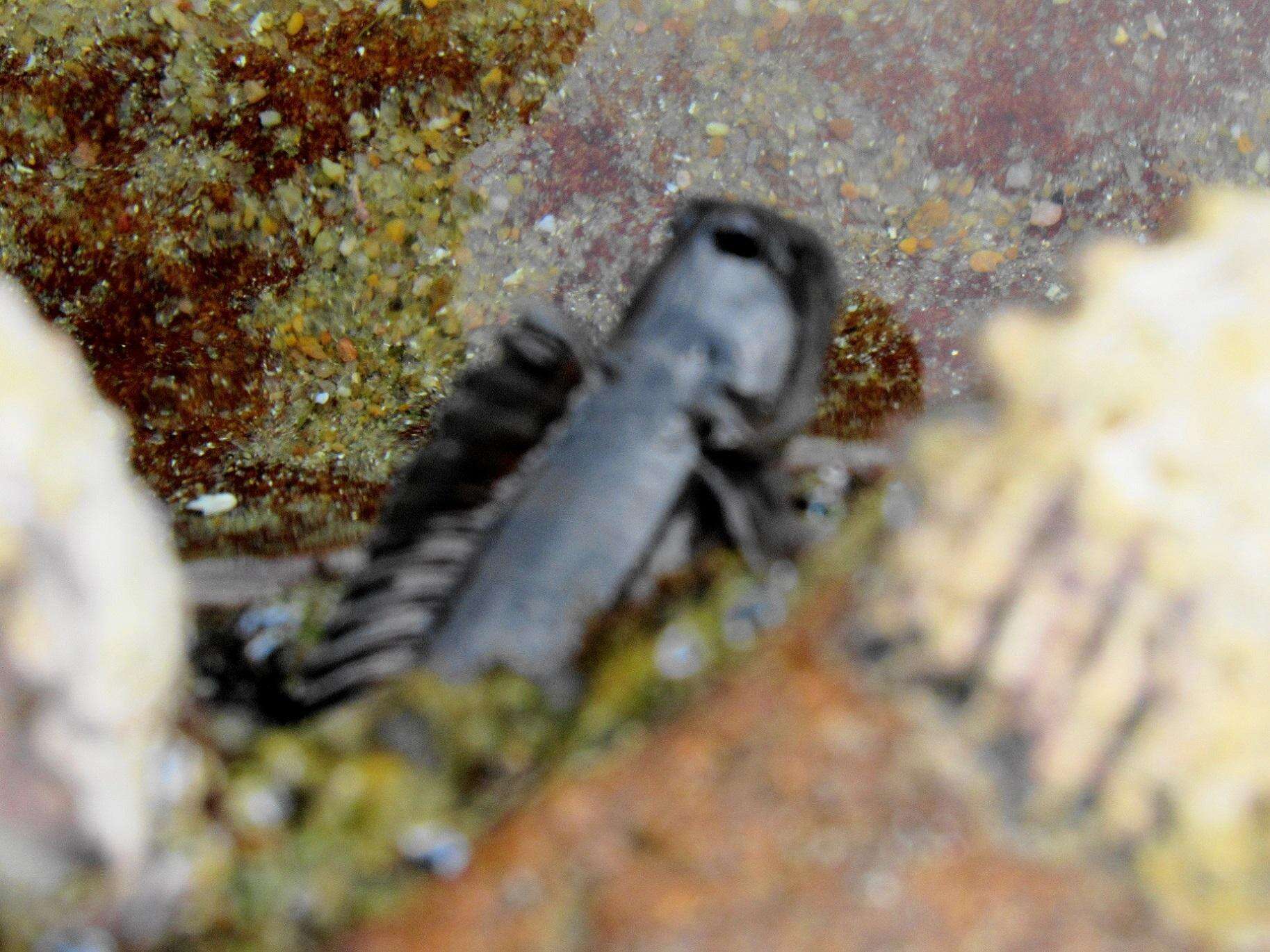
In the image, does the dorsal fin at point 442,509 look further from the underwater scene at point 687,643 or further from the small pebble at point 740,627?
the small pebble at point 740,627

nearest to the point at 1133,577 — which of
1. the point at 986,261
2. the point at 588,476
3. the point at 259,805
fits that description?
the point at 588,476

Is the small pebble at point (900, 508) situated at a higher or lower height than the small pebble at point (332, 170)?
higher

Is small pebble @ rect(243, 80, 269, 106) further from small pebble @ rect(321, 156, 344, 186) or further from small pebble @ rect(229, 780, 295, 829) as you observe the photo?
small pebble @ rect(229, 780, 295, 829)

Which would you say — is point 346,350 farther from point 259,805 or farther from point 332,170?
point 259,805

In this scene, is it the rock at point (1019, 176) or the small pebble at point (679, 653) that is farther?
the rock at point (1019, 176)

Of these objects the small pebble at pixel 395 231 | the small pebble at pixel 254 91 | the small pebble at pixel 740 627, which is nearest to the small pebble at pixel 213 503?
the small pebble at pixel 395 231

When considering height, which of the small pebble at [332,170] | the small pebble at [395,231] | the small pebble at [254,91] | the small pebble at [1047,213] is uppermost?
the small pebble at [1047,213]

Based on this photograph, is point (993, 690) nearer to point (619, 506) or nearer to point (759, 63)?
point (619, 506)
